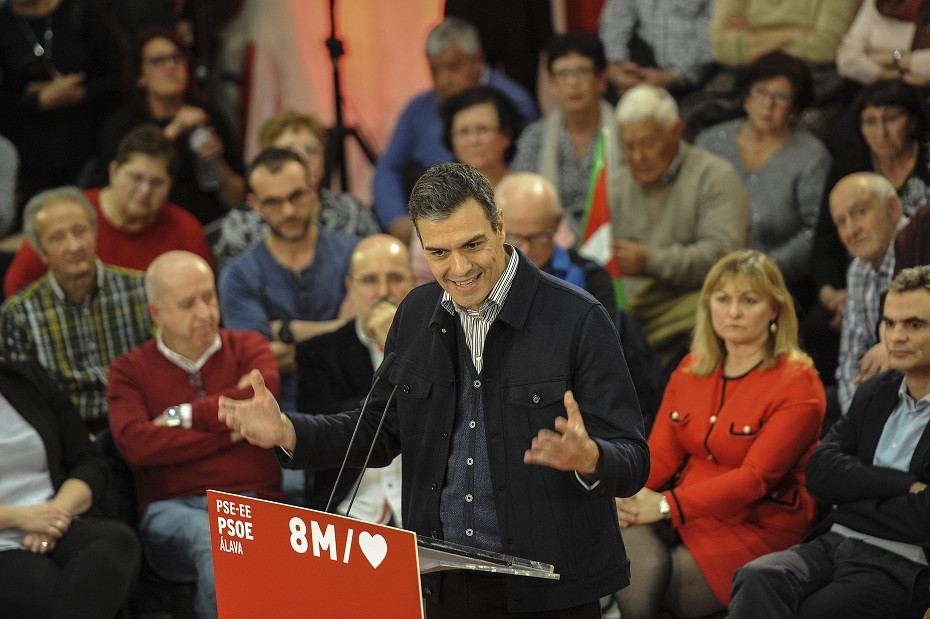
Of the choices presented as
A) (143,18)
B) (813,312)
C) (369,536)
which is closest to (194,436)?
(369,536)

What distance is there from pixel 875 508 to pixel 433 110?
3.29 m

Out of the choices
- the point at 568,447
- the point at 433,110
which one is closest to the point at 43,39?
the point at 433,110

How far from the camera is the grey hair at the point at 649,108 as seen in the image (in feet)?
16.1

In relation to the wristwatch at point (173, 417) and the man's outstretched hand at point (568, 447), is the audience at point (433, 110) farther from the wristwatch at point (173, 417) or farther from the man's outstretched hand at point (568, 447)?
the man's outstretched hand at point (568, 447)

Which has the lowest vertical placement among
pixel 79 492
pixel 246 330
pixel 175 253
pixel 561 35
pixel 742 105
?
pixel 79 492

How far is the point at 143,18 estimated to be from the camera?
20.4 feet

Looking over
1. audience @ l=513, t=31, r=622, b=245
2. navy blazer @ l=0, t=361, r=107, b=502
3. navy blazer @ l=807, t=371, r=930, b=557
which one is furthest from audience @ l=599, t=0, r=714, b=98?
navy blazer @ l=0, t=361, r=107, b=502

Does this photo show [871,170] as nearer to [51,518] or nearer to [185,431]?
[185,431]

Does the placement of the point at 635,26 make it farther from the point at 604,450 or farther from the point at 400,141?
the point at 604,450

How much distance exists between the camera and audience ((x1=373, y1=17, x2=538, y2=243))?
227 inches

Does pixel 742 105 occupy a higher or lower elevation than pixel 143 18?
lower

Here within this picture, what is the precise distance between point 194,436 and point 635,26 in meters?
3.25

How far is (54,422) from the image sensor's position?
392cm

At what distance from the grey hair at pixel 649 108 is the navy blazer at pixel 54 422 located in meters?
2.42
